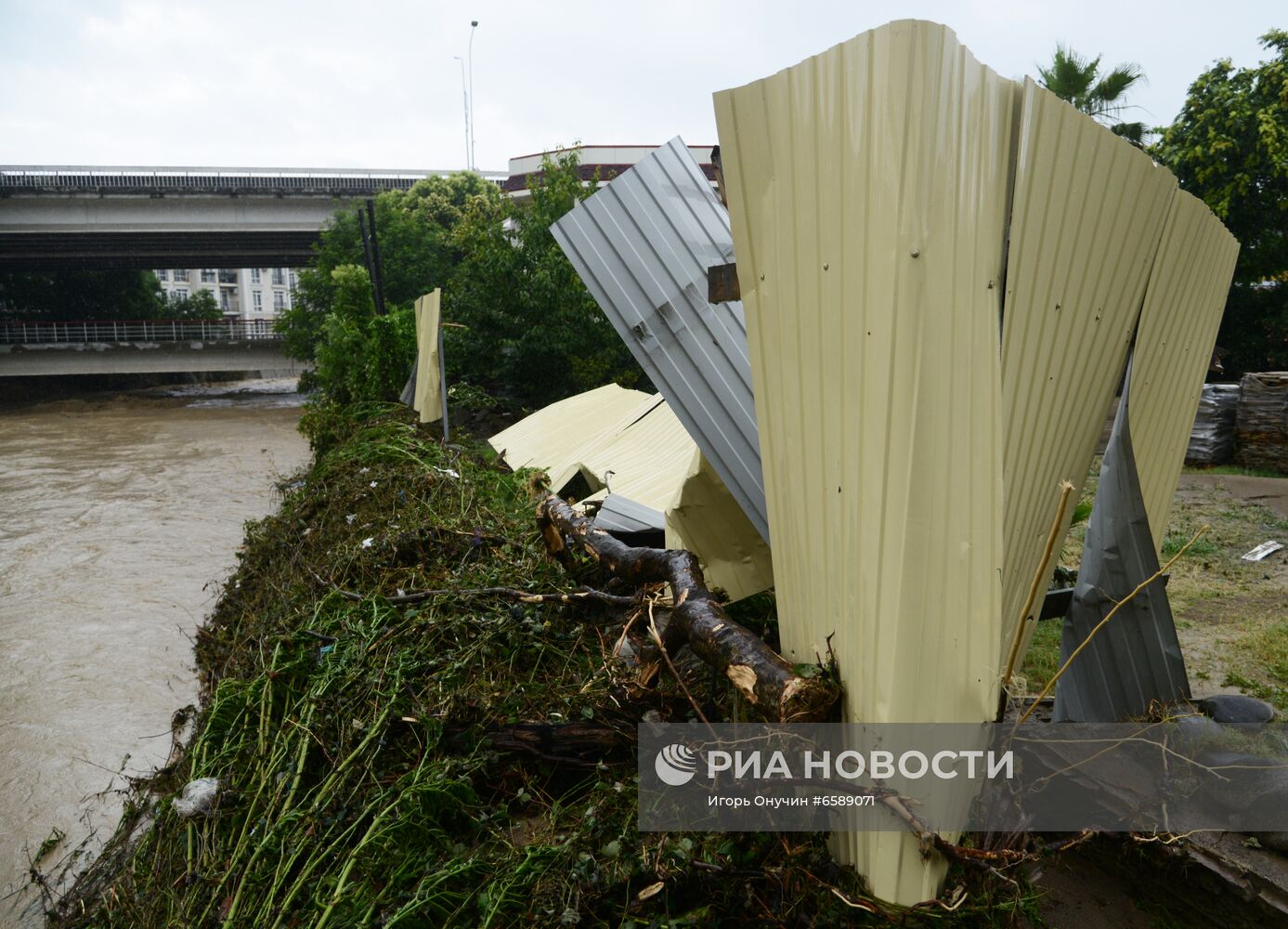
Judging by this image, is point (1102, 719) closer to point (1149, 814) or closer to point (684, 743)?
point (1149, 814)

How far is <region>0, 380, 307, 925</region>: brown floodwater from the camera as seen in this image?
438 centimetres

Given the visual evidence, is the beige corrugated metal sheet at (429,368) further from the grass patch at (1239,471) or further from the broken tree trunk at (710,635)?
the grass patch at (1239,471)

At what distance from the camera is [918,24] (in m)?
1.78

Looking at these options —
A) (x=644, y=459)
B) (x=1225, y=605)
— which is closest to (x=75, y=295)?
(x=644, y=459)

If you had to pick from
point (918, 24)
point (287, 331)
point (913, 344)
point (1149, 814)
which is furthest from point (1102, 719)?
point (287, 331)

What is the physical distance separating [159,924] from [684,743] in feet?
5.75

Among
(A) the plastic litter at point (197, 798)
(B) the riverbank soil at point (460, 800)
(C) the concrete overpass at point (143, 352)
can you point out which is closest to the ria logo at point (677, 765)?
(B) the riverbank soil at point (460, 800)

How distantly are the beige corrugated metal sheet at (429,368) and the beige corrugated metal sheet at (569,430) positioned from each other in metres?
0.87

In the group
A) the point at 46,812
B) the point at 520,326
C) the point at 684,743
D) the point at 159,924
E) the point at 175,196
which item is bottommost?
the point at 46,812

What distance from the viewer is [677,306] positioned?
136 inches

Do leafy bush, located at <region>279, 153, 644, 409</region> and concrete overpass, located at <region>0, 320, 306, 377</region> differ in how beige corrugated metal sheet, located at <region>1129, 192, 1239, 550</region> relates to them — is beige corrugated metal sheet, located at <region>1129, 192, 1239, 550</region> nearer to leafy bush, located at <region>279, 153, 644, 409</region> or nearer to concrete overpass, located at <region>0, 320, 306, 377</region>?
leafy bush, located at <region>279, 153, 644, 409</region>

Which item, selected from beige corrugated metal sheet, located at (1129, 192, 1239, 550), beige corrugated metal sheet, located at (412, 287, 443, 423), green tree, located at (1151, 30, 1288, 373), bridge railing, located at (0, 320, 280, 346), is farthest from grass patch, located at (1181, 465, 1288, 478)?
bridge railing, located at (0, 320, 280, 346)

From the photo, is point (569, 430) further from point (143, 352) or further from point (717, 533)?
point (143, 352)

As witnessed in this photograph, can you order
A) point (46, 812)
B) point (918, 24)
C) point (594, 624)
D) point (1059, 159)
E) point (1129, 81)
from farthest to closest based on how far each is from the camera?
point (1129, 81)
point (46, 812)
point (594, 624)
point (1059, 159)
point (918, 24)
